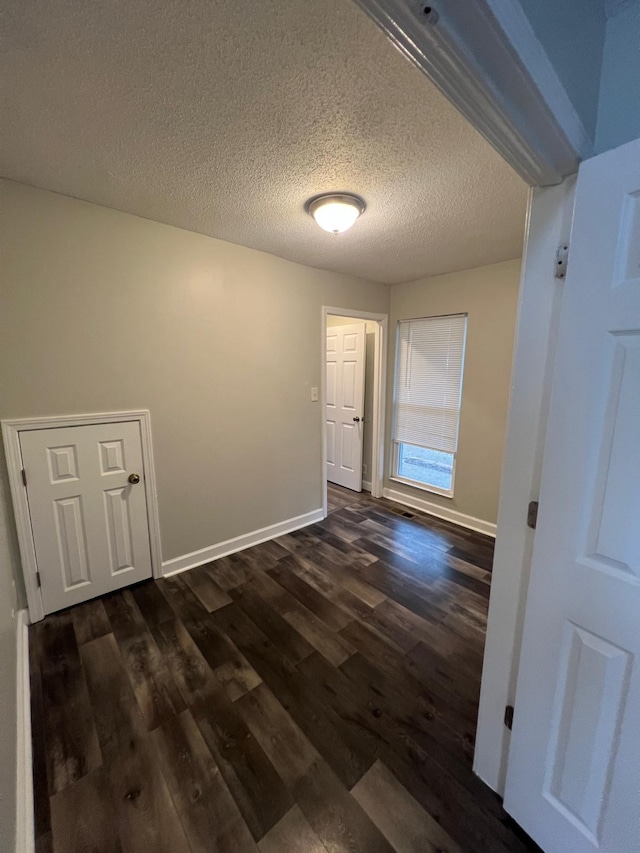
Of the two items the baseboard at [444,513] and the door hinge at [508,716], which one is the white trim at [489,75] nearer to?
the door hinge at [508,716]

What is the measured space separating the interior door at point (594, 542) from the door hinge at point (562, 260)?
0.06 metres

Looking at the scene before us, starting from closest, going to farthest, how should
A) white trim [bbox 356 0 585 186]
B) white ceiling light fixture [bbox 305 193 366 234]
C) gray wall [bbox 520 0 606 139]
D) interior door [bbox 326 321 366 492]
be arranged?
white trim [bbox 356 0 585 186]
gray wall [bbox 520 0 606 139]
white ceiling light fixture [bbox 305 193 366 234]
interior door [bbox 326 321 366 492]

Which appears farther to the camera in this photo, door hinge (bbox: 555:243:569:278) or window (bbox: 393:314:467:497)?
window (bbox: 393:314:467:497)

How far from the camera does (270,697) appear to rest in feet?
5.04

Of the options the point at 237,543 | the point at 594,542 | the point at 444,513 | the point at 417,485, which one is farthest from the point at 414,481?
the point at 594,542

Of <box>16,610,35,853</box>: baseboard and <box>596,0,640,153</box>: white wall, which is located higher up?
<box>596,0,640,153</box>: white wall

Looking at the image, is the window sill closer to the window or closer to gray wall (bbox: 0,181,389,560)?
the window

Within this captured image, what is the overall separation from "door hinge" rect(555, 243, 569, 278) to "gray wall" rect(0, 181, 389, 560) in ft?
6.94

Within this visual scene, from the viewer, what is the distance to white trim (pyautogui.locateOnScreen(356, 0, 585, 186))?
50 centimetres

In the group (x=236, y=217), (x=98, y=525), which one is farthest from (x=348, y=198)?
(x=98, y=525)

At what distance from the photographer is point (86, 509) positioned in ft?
6.82

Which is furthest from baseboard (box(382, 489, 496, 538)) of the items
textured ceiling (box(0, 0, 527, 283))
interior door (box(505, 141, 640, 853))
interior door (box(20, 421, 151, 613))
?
interior door (box(20, 421, 151, 613))

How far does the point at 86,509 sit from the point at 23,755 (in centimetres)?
117

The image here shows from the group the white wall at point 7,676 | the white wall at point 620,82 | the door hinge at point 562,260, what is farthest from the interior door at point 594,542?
the white wall at point 7,676
